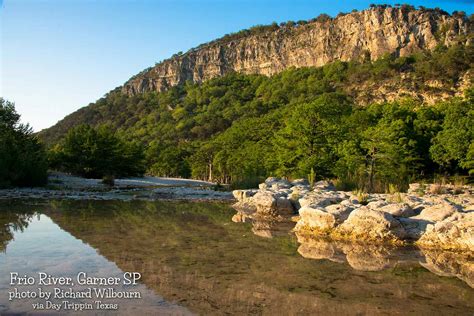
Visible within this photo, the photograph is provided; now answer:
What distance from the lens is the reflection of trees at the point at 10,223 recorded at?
29.3 ft

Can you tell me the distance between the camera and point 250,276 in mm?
6609

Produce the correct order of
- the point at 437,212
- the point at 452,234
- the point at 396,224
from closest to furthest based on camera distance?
the point at 452,234 < the point at 396,224 < the point at 437,212

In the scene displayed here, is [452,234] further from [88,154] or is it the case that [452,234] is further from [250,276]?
[88,154]

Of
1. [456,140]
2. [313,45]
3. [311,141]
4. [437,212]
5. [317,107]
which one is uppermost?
[313,45]

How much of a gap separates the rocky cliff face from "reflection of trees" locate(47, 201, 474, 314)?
10274 centimetres

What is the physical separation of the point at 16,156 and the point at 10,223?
16539 millimetres

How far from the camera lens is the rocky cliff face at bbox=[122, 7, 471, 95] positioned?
102 m

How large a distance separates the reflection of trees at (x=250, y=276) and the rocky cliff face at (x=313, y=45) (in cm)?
10274

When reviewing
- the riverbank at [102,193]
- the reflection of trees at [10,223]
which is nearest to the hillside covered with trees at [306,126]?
the riverbank at [102,193]

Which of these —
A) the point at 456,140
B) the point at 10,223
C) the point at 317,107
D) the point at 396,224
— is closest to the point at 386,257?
the point at 396,224

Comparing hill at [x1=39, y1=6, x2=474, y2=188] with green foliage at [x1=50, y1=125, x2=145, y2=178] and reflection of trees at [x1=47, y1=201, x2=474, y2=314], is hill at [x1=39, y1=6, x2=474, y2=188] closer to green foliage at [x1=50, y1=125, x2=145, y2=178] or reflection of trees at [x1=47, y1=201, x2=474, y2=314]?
green foliage at [x1=50, y1=125, x2=145, y2=178]

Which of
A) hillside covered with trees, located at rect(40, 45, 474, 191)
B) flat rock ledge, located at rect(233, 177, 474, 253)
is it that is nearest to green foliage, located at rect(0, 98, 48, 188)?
hillside covered with trees, located at rect(40, 45, 474, 191)

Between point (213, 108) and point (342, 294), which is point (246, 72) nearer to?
point (213, 108)

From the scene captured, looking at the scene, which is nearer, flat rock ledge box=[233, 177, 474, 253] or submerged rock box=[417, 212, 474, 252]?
submerged rock box=[417, 212, 474, 252]
